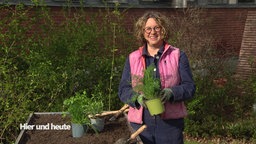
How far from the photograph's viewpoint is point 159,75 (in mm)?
3012

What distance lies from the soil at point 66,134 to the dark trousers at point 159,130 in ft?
0.48

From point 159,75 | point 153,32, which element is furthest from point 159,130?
point 153,32

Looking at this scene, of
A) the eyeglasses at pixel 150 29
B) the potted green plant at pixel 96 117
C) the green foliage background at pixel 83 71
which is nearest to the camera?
the eyeglasses at pixel 150 29

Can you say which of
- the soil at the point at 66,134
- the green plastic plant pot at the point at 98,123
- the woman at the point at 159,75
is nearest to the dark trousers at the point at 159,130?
the woman at the point at 159,75

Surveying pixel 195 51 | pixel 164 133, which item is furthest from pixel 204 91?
pixel 164 133

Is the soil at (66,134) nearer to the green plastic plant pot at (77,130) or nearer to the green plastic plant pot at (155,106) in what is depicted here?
the green plastic plant pot at (77,130)

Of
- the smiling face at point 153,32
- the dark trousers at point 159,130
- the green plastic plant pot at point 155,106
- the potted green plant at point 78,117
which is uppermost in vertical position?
the smiling face at point 153,32

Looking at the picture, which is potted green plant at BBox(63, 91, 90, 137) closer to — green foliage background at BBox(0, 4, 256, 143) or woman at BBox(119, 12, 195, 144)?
woman at BBox(119, 12, 195, 144)

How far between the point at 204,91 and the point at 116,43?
5.40 feet

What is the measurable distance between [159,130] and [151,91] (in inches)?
18.9

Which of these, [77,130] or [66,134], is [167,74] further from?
[66,134]

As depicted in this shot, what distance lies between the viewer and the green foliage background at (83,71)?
5195 millimetres

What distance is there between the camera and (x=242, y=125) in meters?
6.61

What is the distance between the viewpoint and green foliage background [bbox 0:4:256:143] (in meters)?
5.20
